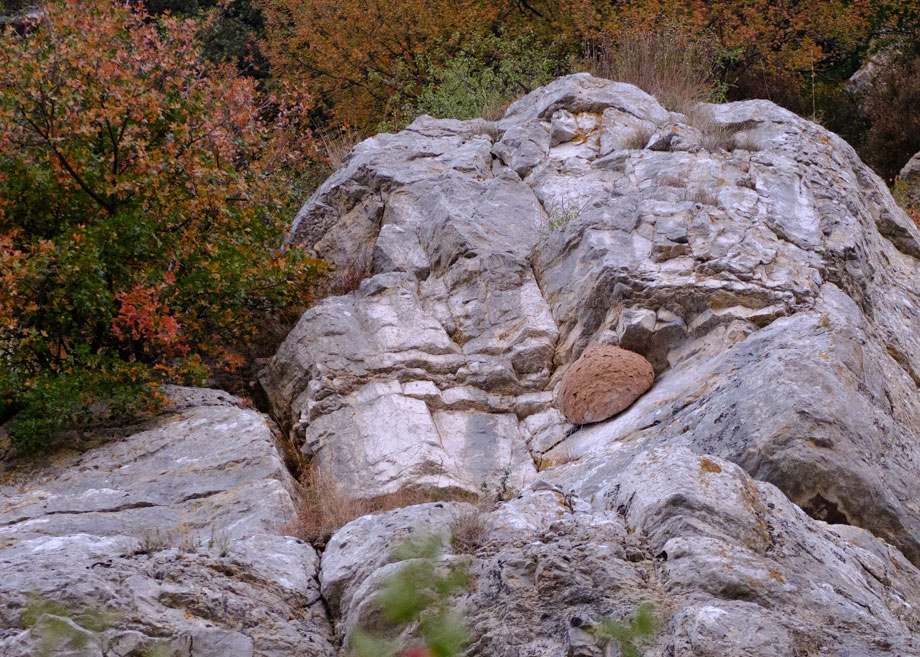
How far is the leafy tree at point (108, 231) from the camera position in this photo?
758 cm

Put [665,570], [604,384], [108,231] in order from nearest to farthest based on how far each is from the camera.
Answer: [665,570] → [604,384] → [108,231]

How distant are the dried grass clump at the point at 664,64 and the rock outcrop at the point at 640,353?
40.2 inches

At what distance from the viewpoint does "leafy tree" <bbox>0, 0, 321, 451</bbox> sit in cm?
758

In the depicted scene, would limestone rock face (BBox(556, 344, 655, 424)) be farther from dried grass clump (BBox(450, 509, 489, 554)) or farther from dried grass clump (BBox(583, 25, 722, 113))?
dried grass clump (BBox(583, 25, 722, 113))

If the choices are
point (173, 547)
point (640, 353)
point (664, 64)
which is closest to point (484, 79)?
point (664, 64)

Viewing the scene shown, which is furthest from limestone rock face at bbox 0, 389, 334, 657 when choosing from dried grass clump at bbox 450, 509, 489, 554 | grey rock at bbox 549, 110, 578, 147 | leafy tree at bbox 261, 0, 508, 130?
leafy tree at bbox 261, 0, 508, 130

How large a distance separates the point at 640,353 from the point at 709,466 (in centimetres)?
345

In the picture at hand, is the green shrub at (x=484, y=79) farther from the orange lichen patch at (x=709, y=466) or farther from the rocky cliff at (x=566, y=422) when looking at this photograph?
the orange lichen patch at (x=709, y=466)

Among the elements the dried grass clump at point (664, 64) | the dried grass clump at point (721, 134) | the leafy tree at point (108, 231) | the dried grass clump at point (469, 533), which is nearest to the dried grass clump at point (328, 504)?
the dried grass clump at point (469, 533)

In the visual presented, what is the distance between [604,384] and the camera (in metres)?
7.73

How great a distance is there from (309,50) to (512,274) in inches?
392

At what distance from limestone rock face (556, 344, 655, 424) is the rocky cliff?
0.11 metres

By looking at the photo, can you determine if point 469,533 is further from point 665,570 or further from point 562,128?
point 562,128

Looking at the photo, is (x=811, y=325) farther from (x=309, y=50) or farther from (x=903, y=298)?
(x=309, y=50)
